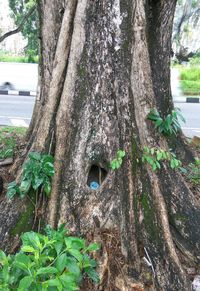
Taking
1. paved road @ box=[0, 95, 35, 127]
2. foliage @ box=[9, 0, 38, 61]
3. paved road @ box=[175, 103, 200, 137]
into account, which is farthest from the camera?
foliage @ box=[9, 0, 38, 61]

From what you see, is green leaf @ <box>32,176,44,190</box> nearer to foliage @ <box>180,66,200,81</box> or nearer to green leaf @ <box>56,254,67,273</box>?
green leaf @ <box>56,254,67,273</box>

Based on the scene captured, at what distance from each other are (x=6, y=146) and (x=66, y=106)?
3.17 metres

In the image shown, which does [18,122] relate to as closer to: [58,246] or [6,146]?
[6,146]

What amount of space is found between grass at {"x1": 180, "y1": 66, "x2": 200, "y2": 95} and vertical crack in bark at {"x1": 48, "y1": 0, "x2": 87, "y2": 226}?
12689 mm

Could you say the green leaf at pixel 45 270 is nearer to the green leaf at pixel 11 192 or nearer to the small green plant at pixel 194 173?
the green leaf at pixel 11 192

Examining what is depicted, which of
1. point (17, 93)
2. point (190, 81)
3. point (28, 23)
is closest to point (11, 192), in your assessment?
point (17, 93)

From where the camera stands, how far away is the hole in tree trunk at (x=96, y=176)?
11.2 ft

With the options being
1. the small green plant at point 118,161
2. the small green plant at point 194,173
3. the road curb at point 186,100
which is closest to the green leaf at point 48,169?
the small green plant at point 118,161

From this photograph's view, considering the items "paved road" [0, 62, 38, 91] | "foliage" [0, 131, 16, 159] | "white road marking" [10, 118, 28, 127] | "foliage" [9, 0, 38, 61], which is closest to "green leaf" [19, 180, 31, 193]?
"foliage" [0, 131, 16, 159]

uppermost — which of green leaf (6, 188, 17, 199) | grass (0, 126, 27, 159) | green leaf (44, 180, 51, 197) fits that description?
green leaf (44, 180, 51, 197)

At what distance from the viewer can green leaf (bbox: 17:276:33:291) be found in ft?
6.59

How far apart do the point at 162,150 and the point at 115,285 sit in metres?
0.99

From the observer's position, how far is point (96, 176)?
3.46m

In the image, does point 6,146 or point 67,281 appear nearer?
point 67,281
